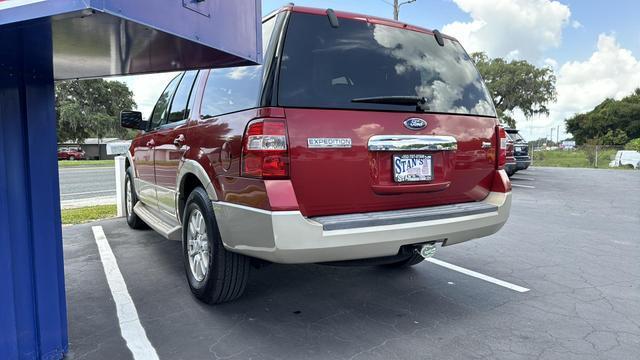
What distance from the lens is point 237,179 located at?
281cm

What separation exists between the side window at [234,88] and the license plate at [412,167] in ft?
3.31

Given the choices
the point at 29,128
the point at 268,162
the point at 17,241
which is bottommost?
the point at 17,241

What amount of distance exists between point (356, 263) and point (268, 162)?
2.98 ft

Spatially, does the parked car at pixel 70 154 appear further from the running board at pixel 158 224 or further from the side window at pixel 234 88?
the side window at pixel 234 88

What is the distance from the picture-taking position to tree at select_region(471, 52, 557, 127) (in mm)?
36500

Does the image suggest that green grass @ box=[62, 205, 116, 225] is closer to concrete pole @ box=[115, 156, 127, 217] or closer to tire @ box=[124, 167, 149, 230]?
concrete pole @ box=[115, 156, 127, 217]

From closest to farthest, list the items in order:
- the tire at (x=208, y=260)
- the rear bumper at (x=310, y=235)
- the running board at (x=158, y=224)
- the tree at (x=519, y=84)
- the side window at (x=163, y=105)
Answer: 1. the rear bumper at (x=310, y=235)
2. the tire at (x=208, y=260)
3. the running board at (x=158, y=224)
4. the side window at (x=163, y=105)
5. the tree at (x=519, y=84)

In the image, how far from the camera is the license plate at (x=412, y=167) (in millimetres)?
2967

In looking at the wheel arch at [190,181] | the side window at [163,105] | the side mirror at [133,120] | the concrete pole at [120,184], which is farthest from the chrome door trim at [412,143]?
the concrete pole at [120,184]

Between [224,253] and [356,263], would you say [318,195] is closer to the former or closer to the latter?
[356,263]

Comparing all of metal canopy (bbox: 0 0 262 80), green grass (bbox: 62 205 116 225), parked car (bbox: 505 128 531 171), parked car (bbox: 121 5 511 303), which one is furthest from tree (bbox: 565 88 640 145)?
metal canopy (bbox: 0 0 262 80)

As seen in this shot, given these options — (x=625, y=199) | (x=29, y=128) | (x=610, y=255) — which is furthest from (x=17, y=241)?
(x=625, y=199)

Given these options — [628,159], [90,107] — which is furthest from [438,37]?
[90,107]

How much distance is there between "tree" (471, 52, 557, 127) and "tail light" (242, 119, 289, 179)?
37.0 m
